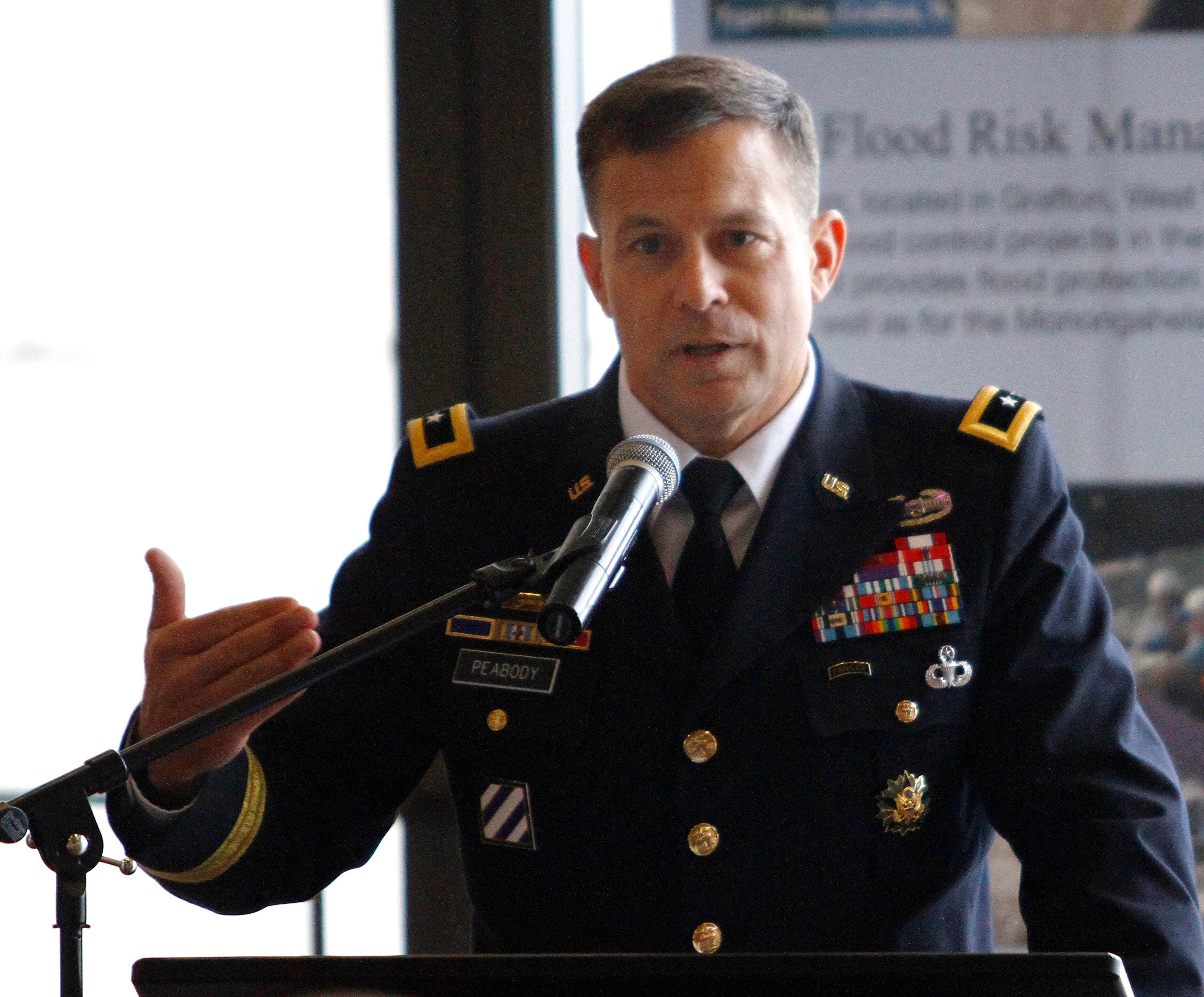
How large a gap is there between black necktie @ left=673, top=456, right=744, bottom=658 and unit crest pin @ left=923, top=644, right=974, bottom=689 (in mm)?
224

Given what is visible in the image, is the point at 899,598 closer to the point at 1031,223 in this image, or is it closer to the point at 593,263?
the point at 593,263

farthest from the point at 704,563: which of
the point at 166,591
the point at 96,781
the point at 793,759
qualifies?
the point at 96,781

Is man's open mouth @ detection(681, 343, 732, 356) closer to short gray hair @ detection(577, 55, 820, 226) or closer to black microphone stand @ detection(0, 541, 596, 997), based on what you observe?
short gray hair @ detection(577, 55, 820, 226)

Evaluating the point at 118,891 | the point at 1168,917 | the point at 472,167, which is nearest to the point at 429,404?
the point at 472,167

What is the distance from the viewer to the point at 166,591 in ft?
4.00

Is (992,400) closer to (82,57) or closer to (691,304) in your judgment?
(691,304)

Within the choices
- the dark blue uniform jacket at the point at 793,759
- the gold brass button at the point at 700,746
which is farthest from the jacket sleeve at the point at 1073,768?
the gold brass button at the point at 700,746

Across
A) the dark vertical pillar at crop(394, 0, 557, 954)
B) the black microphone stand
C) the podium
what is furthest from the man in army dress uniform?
the dark vertical pillar at crop(394, 0, 557, 954)

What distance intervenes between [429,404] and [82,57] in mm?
1052

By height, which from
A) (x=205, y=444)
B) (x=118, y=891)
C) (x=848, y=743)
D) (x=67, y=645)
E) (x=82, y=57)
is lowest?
(x=118, y=891)

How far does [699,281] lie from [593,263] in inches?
9.5

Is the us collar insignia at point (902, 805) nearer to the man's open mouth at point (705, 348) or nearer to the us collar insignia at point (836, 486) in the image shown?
the us collar insignia at point (836, 486)

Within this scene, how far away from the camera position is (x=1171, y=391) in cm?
268

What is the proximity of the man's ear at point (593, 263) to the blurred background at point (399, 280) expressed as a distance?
3.75 feet
